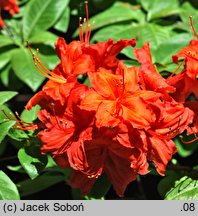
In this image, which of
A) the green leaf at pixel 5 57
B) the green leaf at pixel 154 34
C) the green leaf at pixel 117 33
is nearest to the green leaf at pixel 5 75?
the green leaf at pixel 5 57

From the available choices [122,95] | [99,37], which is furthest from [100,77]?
[99,37]

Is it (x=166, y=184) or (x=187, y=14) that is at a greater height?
(x=187, y=14)

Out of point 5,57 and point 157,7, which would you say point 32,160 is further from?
point 157,7

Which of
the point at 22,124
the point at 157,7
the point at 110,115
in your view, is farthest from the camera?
the point at 157,7

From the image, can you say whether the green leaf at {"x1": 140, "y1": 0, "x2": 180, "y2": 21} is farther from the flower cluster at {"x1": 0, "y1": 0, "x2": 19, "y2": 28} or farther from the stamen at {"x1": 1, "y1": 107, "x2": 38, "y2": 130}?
the stamen at {"x1": 1, "y1": 107, "x2": 38, "y2": 130}

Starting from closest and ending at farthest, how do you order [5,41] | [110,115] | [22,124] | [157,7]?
1. [110,115]
2. [22,124]
3. [5,41]
4. [157,7]

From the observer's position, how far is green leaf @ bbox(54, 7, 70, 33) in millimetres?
1831

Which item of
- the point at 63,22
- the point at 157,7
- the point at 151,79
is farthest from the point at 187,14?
the point at 151,79

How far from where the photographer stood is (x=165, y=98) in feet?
4.03

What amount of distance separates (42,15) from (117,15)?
234 mm

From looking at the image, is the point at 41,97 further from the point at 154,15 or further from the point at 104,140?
the point at 154,15

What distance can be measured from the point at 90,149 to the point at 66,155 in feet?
0.17

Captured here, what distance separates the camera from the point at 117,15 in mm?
1805

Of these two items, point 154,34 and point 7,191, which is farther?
point 154,34
